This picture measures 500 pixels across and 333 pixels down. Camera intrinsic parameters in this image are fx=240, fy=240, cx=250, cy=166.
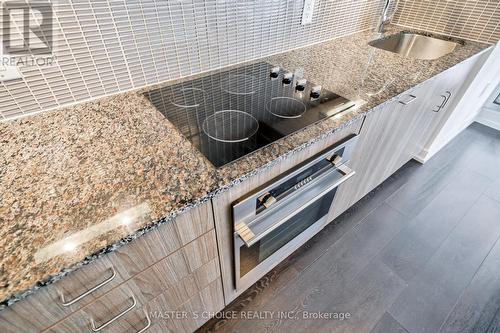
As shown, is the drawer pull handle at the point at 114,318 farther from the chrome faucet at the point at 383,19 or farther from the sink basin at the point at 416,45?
the chrome faucet at the point at 383,19

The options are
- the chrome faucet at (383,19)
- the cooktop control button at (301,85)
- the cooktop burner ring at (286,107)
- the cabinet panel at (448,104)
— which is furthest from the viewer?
the chrome faucet at (383,19)

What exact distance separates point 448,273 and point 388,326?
0.51 m

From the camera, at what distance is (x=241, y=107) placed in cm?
93

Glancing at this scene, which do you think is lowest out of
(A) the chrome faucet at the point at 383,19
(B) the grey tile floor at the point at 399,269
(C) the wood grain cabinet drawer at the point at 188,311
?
(B) the grey tile floor at the point at 399,269

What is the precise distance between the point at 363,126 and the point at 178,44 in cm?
83

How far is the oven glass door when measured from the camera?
0.93 m

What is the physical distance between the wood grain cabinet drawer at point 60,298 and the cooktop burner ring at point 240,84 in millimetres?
774

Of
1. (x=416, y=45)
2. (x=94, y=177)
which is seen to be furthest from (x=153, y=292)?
(x=416, y=45)

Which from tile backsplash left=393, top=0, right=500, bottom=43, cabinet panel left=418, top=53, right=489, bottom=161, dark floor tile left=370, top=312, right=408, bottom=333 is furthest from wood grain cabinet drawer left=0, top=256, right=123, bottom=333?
tile backsplash left=393, top=0, right=500, bottom=43

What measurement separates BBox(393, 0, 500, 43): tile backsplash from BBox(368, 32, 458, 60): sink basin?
9cm

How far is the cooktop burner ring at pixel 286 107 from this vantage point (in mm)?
882

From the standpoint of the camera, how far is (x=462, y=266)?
135 centimetres

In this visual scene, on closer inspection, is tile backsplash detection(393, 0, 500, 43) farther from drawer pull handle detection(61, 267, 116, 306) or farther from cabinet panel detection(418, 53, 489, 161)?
drawer pull handle detection(61, 267, 116, 306)

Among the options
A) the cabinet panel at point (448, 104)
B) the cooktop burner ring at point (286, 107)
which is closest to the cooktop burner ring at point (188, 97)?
the cooktop burner ring at point (286, 107)
